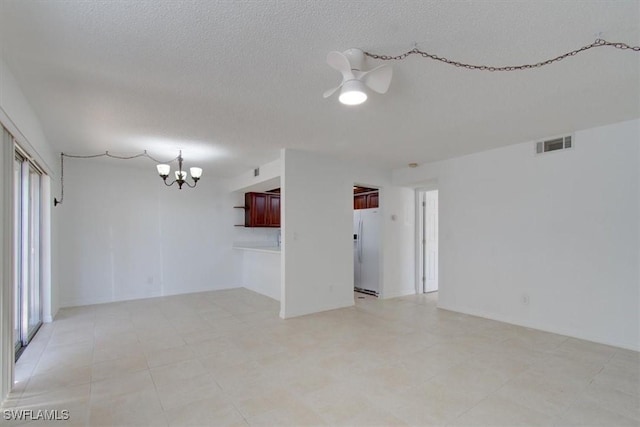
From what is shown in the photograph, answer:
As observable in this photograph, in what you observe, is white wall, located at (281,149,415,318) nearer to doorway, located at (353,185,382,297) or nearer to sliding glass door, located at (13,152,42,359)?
doorway, located at (353,185,382,297)

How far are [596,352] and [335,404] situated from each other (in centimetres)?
289

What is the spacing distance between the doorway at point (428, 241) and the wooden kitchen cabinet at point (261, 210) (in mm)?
3213

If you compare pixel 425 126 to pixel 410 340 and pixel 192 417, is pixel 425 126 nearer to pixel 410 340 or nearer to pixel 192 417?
pixel 410 340

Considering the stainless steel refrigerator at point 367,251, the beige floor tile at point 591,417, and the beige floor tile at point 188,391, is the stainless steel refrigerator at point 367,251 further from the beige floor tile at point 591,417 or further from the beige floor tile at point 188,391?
the beige floor tile at point 188,391

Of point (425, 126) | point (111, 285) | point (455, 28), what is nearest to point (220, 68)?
point (455, 28)

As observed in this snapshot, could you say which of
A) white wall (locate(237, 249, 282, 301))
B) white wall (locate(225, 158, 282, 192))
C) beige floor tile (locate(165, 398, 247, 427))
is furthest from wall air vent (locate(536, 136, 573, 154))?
beige floor tile (locate(165, 398, 247, 427))

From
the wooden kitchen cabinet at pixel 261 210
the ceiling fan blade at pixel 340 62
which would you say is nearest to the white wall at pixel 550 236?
the ceiling fan blade at pixel 340 62

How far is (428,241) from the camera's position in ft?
21.3

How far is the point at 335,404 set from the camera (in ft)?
7.56

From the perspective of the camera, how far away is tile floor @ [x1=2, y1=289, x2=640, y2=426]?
7.14ft

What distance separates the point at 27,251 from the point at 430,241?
6.36 meters

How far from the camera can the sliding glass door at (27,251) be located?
129 inches

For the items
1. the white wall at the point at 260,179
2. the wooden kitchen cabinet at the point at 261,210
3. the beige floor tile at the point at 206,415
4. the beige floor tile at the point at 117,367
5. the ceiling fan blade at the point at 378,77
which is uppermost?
the ceiling fan blade at the point at 378,77

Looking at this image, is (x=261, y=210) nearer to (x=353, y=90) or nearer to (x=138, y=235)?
(x=138, y=235)
